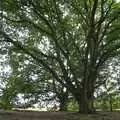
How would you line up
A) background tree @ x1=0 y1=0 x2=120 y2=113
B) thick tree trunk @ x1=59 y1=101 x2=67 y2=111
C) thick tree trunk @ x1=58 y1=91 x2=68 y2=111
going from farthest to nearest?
thick tree trunk @ x1=59 y1=101 x2=67 y2=111 < thick tree trunk @ x1=58 y1=91 x2=68 y2=111 < background tree @ x1=0 y1=0 x2=120 y2=113

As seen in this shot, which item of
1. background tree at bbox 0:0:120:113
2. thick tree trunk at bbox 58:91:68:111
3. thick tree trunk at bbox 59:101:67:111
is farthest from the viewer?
thick tree trunk at bbox 59:101:67:111

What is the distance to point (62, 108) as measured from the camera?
22688 millimetres

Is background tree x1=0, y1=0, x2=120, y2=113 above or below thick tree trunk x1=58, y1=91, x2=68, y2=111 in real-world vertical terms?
above

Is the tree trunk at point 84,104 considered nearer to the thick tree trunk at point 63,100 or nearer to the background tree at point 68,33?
the background tree at point 68,33

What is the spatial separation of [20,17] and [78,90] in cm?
480

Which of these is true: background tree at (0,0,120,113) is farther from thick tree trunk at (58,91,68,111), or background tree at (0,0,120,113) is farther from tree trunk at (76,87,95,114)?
thick tree trunk at (58,91,68,111)

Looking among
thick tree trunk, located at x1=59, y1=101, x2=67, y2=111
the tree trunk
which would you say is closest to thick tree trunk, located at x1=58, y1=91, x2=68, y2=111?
thick tree trunk, located at x1=59, y1=101, x2=67, y2=111

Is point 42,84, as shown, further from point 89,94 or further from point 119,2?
point 119,2

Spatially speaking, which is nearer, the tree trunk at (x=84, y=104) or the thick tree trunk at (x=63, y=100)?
the tree trunk at (x=84, y=104)

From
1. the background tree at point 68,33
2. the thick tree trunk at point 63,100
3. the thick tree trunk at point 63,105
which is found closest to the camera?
the background tree at point 68,33

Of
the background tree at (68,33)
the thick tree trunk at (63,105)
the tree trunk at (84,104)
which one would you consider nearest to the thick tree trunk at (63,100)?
the thick tree trunk at (63,105)

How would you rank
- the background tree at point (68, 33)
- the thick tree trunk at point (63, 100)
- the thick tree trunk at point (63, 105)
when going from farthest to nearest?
the thick tree trunk at point (63, 105), the thick tree trunk at point (63, 100), the background tree at point (68, 33)

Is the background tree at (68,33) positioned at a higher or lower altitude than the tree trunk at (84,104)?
higher

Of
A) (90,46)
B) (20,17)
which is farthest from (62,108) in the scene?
(20,17)
